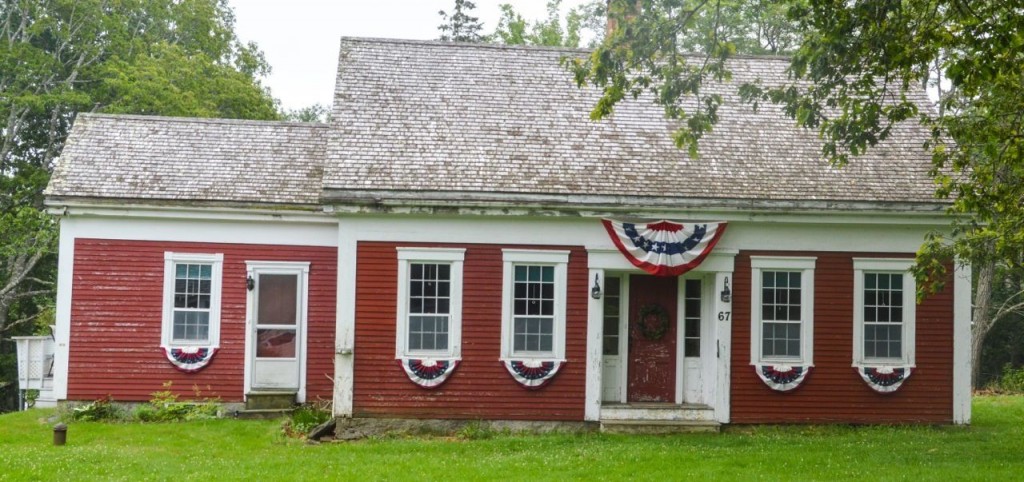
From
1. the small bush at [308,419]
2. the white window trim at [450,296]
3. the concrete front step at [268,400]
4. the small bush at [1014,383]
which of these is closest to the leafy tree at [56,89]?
the concrete front step at [268,400]

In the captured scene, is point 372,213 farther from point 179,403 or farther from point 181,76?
point 181,76

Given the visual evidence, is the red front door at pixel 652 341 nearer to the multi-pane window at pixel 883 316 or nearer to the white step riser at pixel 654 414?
the white step riser at pixel 654 414

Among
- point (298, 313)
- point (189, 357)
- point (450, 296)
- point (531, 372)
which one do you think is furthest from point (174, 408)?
point (531, 372)

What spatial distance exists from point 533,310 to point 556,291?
0.46m

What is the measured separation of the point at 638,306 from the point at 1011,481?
21.3 ft

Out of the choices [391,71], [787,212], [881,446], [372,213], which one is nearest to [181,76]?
[391,71]

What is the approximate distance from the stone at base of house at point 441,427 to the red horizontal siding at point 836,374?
2.56m

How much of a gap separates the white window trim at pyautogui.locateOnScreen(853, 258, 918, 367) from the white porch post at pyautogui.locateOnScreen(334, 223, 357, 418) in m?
7.67

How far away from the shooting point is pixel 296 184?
58.4 ft

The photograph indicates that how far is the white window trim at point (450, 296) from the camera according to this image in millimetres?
15812

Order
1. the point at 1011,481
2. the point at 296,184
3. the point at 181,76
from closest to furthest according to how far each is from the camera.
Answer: the point at 1011,481, the point at 296,184, the point at 181,76

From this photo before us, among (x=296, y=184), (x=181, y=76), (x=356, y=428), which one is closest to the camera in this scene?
(x=356, y=428)

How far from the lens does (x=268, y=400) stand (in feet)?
56.3

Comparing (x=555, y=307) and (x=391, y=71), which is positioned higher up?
(x=391, y=71)
